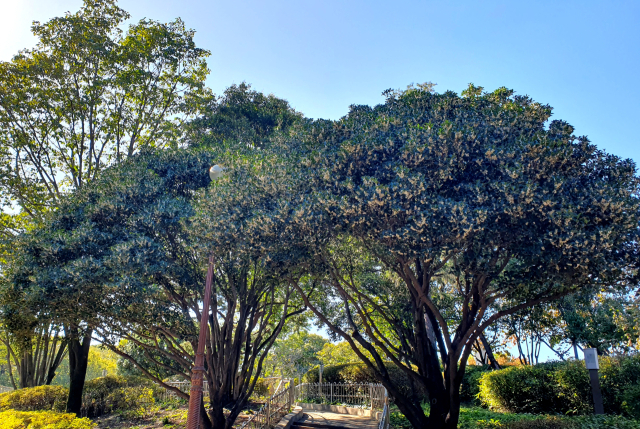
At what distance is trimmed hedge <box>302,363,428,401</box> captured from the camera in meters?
20.0

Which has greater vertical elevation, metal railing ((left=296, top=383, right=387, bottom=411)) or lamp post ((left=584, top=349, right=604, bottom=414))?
lamp post ((left=584, top=349, right=604, bottom=414))

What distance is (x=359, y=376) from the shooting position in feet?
69.7

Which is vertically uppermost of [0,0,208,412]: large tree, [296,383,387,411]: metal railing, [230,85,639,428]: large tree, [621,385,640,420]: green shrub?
[0,0,208,412]: large tree

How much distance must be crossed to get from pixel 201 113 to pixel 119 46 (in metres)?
3.95

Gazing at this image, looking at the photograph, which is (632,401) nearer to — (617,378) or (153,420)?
(617,378)

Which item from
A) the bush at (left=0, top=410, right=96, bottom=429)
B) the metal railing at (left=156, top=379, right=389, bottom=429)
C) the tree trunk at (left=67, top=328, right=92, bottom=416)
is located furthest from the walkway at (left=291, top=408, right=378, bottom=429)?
the tree trunk at (left=67, top=328, right=92, bottom=416)

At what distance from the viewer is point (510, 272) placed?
9281mm

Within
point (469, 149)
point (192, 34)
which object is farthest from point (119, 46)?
point (469, 149)

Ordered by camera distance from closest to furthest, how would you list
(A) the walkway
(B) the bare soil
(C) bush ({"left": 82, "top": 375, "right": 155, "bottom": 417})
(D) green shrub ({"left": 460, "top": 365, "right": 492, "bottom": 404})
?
(A) the walkway
(B) the bare soil
(C) bush ({"left": 82, "top": 375, "right": 155, "bottom": 417})
(D) green shrub ({"left": 460, "top": 365, "right": 492, "bottom": 404})

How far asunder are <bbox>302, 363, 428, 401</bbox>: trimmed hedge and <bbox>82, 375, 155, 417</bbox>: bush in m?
9.18

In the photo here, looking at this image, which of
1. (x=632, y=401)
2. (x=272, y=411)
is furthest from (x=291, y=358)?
(x=632, y=401)

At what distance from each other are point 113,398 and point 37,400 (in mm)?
2901

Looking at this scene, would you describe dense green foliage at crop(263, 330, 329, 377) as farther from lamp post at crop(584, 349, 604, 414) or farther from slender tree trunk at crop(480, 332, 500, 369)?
lamp post at crop(584, 349, 604, 414)

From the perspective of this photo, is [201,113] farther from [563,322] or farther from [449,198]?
[563,322]
